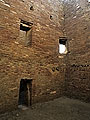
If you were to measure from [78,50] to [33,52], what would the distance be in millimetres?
2887

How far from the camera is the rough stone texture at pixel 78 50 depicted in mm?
5923

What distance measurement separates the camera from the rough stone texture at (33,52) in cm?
433

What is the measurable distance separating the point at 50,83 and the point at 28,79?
147 cm

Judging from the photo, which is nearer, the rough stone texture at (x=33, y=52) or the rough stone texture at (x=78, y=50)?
the rough stone texture at (x=33, y=52)

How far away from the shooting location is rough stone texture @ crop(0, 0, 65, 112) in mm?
4332

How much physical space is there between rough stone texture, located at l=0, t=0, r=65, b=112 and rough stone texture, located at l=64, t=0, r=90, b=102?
533 mm

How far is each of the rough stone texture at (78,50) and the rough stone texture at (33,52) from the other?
1.75 feet

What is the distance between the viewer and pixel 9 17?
4637 millimetres

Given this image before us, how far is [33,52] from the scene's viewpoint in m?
5.30

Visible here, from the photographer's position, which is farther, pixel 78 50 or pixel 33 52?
pixel 78 50

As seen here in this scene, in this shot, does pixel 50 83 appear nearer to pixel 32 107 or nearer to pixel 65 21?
pixel 32 107

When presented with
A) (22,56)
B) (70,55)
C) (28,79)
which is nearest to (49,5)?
(70,55)

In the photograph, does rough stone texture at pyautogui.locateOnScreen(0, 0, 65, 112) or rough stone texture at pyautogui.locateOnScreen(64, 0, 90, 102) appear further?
rough stone texture at pyautogui.locateOnScreen(64, 0, 90, 102)

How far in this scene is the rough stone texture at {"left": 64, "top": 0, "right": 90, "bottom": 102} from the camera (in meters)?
5.92
